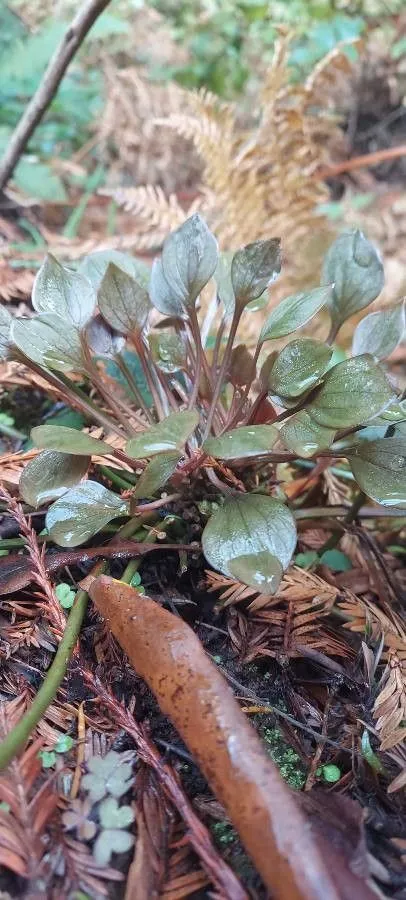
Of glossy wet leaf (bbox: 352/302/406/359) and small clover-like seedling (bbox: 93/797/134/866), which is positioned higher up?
glossy wet leaf (bbox: 352/302/406/359)

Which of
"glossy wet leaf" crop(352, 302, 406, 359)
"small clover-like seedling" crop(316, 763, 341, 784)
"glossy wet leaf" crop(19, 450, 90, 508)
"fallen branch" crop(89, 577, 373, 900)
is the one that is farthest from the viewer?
"glossy wet leaf" crop(352, 302, 406, 359)

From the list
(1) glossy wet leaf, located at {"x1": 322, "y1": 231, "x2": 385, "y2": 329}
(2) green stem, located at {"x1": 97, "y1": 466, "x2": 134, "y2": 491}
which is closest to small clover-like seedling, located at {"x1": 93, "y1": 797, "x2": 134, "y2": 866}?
(2) green stem, located at {"x1": 97, "y1": 466, "x2": 134, "y2": 491}

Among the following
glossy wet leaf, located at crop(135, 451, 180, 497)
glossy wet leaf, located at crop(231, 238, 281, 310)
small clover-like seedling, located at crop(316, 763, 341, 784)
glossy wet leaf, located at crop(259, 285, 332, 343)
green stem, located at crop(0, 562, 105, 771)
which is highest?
glossy wet leaf, located at crop(231, 238, 281, 310)

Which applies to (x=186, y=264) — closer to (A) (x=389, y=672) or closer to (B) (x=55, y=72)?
(A) (x=389, y=672)

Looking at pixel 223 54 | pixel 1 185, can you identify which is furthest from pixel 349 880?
pixel 223 54

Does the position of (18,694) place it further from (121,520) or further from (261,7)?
(261,7)

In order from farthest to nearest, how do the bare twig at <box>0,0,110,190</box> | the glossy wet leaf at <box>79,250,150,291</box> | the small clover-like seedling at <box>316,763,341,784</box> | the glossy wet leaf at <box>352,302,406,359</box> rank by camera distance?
the bare twig at <box>0,0,110,190</box>, the glossy wet leaf at <box>79,250,150,291</box>, the glossy wet leaf at <box>352,302,406,359</box>, the small clover-like seedling at <box>316,763,341,784</box>

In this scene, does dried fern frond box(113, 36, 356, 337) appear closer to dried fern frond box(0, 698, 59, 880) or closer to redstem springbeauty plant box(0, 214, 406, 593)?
redstem springbeauty plant box(0, 214, 406, 593)
